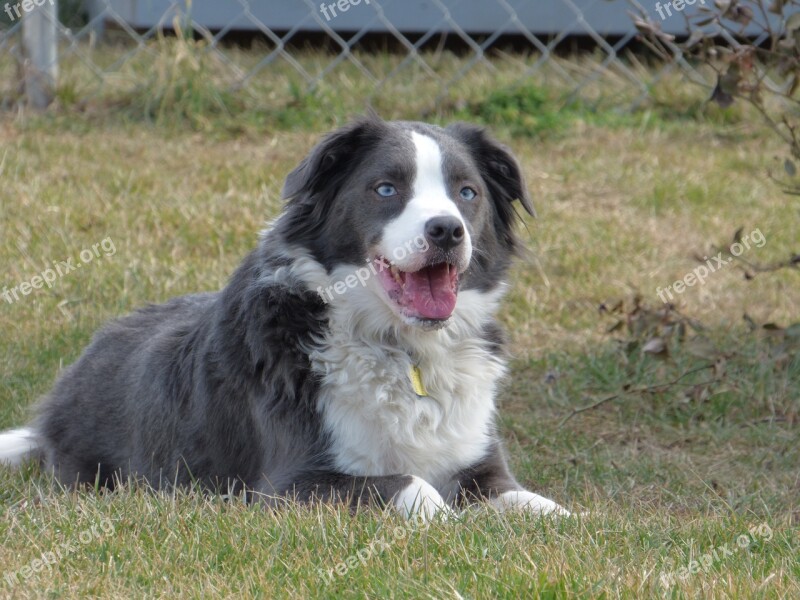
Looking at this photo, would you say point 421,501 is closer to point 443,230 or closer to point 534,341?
point 443,230

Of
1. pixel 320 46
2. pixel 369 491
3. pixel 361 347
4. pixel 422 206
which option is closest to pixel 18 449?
pixel 361 347

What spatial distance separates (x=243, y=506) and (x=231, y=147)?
4273 mm

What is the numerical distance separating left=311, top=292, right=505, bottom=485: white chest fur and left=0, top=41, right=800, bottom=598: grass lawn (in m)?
0.36

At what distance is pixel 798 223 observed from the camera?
6688mm

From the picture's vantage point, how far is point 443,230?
3.30m

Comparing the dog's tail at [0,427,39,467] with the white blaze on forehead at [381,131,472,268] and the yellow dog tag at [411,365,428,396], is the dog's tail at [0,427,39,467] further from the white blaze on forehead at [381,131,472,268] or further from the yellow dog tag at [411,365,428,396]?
Result: the white blaze on forehead at [381,131,472,268]

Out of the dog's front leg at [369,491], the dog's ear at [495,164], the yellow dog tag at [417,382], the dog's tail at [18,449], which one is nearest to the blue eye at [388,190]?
the dog's ear at [495,164]

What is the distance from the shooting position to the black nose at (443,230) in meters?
3.30

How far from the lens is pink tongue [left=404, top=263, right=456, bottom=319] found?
3.49 m

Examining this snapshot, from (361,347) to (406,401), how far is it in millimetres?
206

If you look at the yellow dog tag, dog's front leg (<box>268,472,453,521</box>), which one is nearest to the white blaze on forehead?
the yellow dog tag

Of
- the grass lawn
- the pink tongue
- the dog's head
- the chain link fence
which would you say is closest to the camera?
the grass lawn

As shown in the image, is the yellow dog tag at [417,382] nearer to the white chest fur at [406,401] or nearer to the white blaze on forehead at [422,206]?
the white chest fur at [406,401]

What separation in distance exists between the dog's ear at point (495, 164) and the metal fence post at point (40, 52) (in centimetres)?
402
